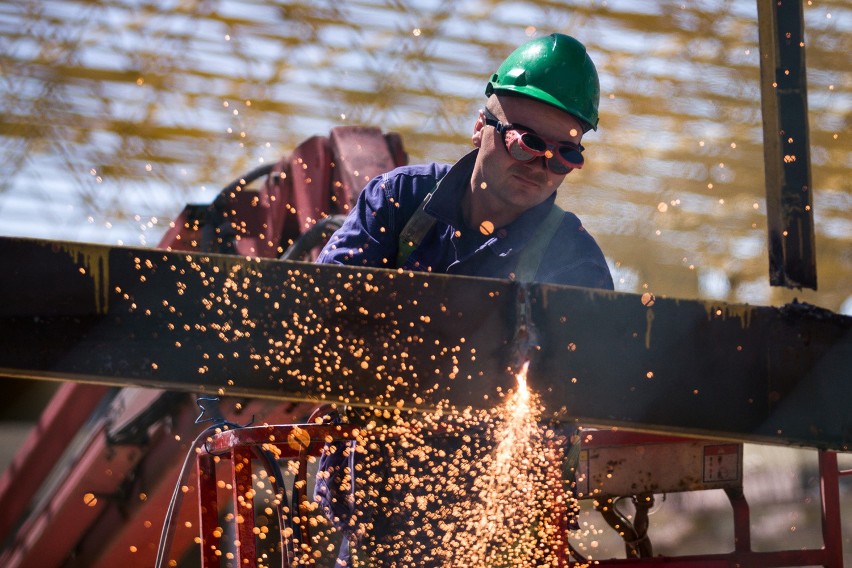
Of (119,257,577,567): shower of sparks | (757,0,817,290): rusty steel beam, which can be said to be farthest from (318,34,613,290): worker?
(757,0,817,290): rusty steel beam

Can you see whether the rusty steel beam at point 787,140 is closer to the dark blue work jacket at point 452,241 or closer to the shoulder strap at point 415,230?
the dark blue work jacket at point 452,241

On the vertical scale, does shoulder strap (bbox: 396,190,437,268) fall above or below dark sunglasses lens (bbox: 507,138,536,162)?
below

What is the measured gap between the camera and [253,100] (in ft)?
29.9

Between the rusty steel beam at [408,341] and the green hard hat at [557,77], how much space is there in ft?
2.56

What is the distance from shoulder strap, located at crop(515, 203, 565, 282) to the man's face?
0.06m

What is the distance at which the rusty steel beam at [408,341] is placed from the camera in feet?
6.24

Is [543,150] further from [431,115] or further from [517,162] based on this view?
[431,115]

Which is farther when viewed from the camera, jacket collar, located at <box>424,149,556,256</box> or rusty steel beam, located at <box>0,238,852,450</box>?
jacket collar, located at <box>424,149,556,256</box>

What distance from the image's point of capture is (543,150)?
2648 mm

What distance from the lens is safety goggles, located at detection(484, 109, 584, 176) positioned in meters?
2.64

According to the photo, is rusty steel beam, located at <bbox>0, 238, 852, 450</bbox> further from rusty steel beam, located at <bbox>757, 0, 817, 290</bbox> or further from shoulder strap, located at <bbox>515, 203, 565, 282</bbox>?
shoulder strap, located at <bbox>515, 203, 565, 282</bbox>

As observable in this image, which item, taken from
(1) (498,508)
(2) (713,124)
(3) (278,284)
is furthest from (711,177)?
(3) (278,284)

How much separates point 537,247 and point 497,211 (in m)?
0.15

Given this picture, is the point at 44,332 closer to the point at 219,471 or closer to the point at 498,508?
the point at 498,508
